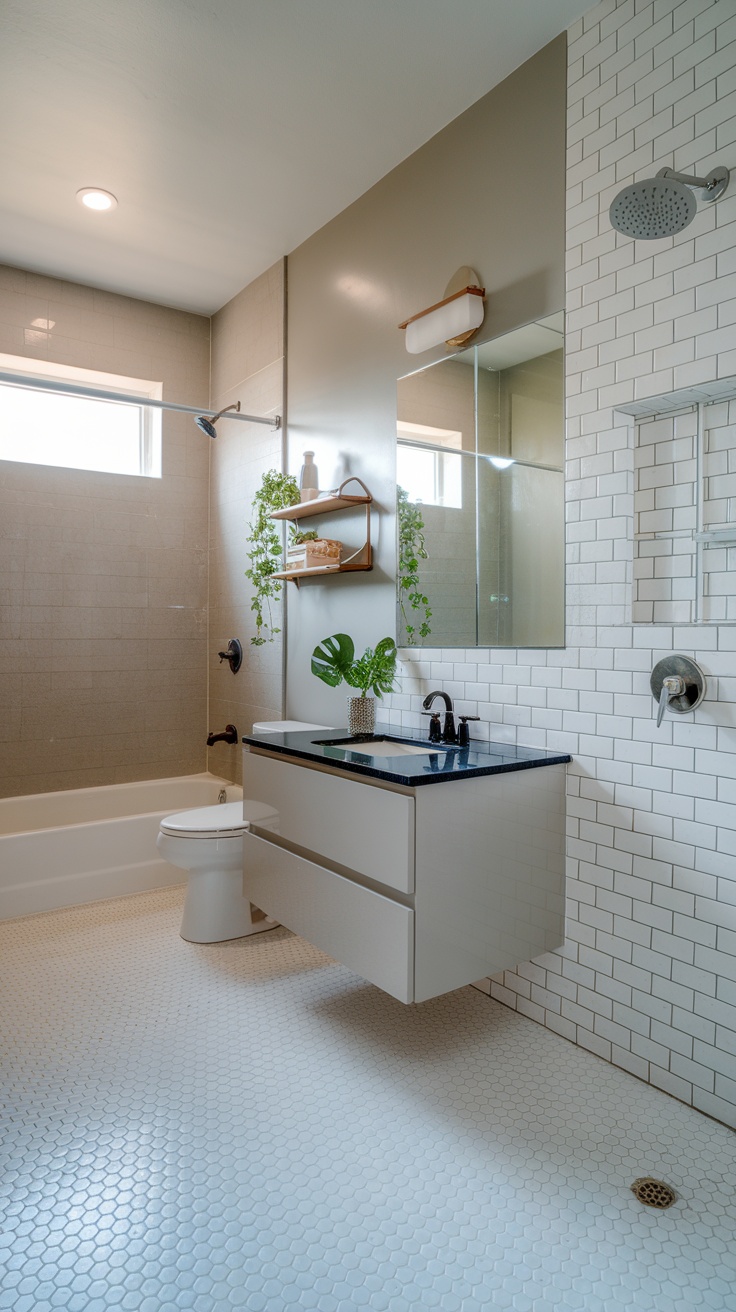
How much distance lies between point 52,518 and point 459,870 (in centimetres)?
287

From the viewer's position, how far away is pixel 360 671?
2574 millimetres

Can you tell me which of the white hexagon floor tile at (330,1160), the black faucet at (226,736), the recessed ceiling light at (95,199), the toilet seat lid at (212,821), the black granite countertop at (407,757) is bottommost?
the white hexagon floor tile at (330,1160)

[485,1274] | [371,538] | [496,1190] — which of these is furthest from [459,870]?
[371,538]

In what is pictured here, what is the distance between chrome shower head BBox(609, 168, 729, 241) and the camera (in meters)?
1.54

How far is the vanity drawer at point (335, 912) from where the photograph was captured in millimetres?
1817

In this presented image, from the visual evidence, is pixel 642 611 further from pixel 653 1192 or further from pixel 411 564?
pixel 653 1192

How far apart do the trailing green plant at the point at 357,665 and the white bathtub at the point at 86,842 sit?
1.31 m

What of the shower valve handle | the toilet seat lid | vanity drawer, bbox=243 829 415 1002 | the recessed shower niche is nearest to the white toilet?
the toilet seat lid

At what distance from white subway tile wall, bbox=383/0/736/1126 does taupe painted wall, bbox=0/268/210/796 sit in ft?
7.97

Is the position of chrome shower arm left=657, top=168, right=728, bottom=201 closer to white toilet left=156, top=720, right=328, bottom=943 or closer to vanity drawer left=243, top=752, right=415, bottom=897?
vanity drawer left=243, top=752, right=415, bottom=897

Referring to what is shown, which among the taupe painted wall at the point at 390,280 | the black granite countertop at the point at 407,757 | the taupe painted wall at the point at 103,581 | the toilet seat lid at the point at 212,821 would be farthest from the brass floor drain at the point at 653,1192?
the taupe painted wall at the point at 103,581

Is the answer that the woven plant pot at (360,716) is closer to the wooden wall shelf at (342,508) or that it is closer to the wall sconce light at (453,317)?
the wooden wall shelf at (342,508)

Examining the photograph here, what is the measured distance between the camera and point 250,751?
2516mm

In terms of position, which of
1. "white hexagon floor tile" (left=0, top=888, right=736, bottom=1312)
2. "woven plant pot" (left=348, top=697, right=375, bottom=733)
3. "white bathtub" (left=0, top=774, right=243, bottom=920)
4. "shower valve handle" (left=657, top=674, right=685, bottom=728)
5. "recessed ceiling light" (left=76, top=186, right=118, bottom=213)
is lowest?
"white hexagon floor tile" (left=0, top=888, right=736, bottom=1312)
